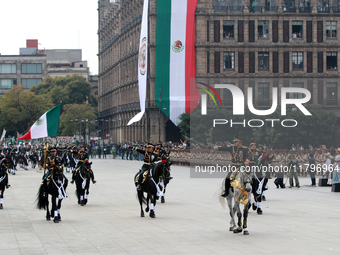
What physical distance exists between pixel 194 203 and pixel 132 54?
226ft

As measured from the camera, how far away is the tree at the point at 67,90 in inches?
4099

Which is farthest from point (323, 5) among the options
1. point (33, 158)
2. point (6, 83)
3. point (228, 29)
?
point (6, 83)

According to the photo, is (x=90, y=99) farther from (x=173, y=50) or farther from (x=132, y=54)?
(x=173, y=50)

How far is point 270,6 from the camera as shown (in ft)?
237

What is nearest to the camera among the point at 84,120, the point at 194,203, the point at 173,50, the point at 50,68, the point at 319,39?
the point at 194,203

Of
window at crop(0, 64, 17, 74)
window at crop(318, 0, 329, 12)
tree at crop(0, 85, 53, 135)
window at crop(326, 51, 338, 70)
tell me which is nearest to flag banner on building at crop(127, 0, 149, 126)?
window at crop(318, 0, 329, 12)

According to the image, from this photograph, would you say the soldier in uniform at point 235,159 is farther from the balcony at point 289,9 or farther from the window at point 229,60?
the balcony at point 289,9

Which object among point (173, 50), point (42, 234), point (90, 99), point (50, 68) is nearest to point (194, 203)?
point (42, 234)

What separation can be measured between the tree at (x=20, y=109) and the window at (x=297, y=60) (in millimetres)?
37279

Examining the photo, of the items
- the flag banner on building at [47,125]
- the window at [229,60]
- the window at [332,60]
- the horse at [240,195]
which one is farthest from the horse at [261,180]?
the window at [332,60]

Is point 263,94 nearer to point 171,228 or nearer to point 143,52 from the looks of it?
point 143,52

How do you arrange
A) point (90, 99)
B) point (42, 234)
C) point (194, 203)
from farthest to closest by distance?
point (90, 99), point (194, 203), point (42, 234)

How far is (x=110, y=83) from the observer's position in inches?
4161

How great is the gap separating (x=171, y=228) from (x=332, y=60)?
6417 centimetres
